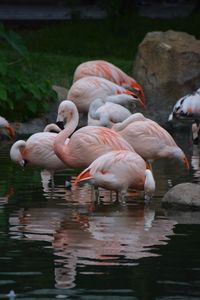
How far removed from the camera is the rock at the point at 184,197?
868 centimetres

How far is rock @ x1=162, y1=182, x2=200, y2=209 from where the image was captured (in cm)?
868

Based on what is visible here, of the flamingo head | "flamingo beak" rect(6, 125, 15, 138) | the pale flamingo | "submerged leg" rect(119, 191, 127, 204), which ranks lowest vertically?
"submerged leg" rect(119, 191, 127, 204)

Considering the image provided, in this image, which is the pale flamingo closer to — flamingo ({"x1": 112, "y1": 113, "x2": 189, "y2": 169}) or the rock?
flamingo ({"x1": 112, "y1": 113, "x2": 189, "y2": 169})

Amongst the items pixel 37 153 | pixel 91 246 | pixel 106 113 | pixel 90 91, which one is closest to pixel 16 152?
pixel 37 153

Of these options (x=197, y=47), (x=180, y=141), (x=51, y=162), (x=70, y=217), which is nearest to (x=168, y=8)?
(x=197, y=47)

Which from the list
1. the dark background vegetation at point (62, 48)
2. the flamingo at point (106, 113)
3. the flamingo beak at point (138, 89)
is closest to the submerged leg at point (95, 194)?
the flamingo at point (106, 113)

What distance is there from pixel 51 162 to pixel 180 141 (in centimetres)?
385

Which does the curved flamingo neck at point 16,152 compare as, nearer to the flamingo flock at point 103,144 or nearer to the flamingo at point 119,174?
A: the flamingo flock at point 103,144

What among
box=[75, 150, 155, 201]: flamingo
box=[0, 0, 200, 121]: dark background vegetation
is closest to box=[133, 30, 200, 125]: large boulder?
box=[0, 0, 200, 121]: dark background vegetation

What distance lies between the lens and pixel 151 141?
1039 centimetres

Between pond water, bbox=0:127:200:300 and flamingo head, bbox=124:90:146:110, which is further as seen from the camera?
flamingo head, bbox=124:90:146:110

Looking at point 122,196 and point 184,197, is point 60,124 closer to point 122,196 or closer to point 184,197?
point 122,196

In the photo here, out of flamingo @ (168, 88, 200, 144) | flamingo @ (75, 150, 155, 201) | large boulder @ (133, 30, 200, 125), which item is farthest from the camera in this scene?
large boulder @ (133, 30, 200, 125)

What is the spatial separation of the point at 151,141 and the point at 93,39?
33.8ft
